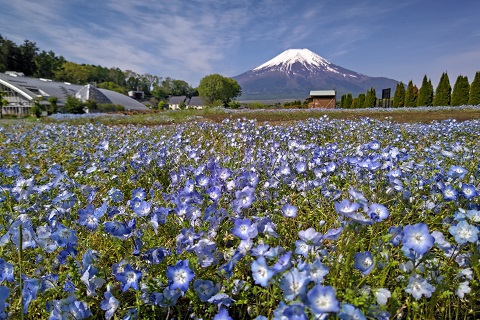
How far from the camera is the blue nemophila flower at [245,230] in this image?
4.85 ft

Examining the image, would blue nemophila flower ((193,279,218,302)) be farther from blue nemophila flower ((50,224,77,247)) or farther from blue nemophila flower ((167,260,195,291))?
blue nemophila flower ((50,224,77,247))

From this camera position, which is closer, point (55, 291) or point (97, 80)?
point (55, 291)

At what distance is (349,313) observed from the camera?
105 centimetres

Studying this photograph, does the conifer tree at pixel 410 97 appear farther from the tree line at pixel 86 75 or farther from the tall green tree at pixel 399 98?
the tree line at pixel 86 75

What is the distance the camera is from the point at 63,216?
206 cm

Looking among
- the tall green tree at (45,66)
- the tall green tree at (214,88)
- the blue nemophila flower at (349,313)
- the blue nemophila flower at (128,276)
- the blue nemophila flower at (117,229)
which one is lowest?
the blue nemophila flower at (128,276)

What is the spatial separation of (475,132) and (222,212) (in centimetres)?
671

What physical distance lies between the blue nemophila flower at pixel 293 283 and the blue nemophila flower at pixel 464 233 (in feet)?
2.46

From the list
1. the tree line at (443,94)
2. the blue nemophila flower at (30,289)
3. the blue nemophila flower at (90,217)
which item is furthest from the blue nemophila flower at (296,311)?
the tree line at (443,94)

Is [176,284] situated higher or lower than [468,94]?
lower

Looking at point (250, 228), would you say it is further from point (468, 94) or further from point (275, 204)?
point (468, 94)

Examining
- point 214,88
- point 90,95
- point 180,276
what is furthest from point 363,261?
point 214,88

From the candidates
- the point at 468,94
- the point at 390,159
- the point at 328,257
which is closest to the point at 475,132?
the point at 390,159

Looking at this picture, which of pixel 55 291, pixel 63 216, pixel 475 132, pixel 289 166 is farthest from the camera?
pixel 475 132
